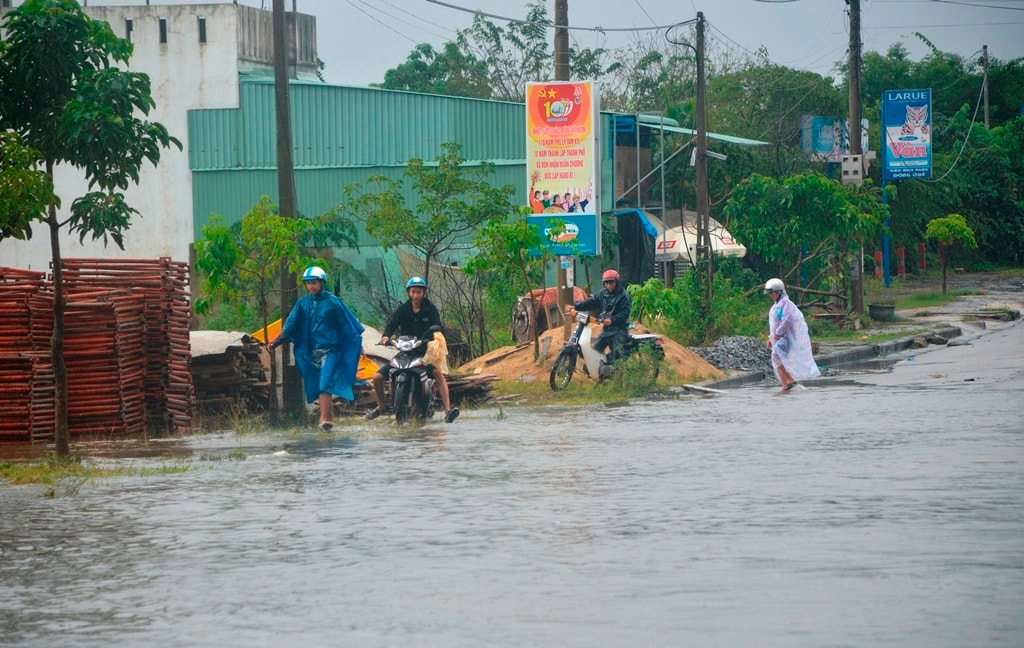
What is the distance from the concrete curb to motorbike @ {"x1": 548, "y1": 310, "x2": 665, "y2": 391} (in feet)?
4.14

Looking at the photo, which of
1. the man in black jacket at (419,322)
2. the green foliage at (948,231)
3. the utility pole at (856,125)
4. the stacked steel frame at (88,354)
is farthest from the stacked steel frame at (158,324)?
the green foliage at (948,231)

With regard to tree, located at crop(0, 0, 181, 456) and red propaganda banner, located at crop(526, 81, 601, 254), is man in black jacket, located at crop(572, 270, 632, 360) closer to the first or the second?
red propaganda banner, located at crop(526, 81, 601, 254)

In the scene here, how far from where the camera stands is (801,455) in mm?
12859

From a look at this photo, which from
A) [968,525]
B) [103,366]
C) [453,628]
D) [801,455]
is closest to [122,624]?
[453,628]

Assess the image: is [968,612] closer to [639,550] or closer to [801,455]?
[639,550]

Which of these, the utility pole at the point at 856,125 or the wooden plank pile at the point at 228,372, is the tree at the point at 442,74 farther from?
the wooden plank pile at the point at 228,372

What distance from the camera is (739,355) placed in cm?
2502

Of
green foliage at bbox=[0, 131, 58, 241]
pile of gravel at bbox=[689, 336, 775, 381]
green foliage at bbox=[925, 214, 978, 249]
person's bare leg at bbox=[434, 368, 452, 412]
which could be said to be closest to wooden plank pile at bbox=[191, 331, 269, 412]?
person's bare leg at bbox=[434, 368, 452, 412]

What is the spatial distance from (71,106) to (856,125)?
25.1 m

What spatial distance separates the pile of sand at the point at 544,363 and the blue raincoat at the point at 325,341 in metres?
6.46

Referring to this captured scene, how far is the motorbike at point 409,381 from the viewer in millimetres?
16422

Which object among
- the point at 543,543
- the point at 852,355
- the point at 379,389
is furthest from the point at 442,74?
the point at 543,543

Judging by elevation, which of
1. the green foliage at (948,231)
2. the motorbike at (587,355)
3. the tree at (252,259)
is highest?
the green foliage at (948,231)

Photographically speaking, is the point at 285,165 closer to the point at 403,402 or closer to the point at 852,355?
the point at 403,402
